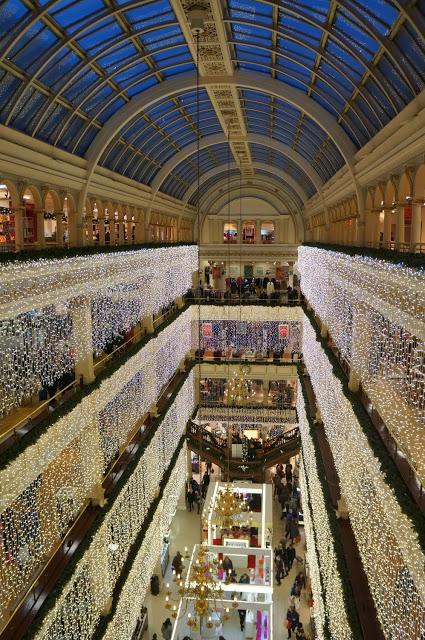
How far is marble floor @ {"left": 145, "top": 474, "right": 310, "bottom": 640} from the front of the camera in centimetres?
1577

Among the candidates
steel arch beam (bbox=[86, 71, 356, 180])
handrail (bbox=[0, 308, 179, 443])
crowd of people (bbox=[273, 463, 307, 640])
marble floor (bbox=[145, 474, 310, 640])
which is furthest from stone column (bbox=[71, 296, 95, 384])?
crowd of people (bbox=[273, 463, 307, 640])

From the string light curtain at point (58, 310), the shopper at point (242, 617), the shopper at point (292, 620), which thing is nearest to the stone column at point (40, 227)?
the string light curtain at point (58, 310)

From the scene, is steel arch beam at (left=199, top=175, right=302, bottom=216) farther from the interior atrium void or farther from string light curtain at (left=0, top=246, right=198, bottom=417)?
string light curtain at (left=0, top=246, right=198, bottom=417)

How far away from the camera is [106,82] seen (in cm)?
1479

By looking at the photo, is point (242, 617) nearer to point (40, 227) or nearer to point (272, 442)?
point (272, 442)

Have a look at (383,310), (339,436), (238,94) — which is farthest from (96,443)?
(238,94)

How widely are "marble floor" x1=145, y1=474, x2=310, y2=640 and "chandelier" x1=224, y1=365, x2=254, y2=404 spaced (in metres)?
5.25

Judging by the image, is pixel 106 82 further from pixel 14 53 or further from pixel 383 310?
pixel 383 310

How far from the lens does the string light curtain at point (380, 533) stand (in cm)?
629

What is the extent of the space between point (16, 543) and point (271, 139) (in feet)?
68.0

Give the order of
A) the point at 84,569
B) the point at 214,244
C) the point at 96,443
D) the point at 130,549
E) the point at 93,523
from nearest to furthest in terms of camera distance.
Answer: the point at 84,569, the point at 93,523, the point at 96,443, the point at 130,549, the point at 214,244

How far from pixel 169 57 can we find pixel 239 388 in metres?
11.6

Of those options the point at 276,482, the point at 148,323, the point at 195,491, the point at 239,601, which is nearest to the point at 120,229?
the point at 148,323

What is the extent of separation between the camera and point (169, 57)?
1549 cm
